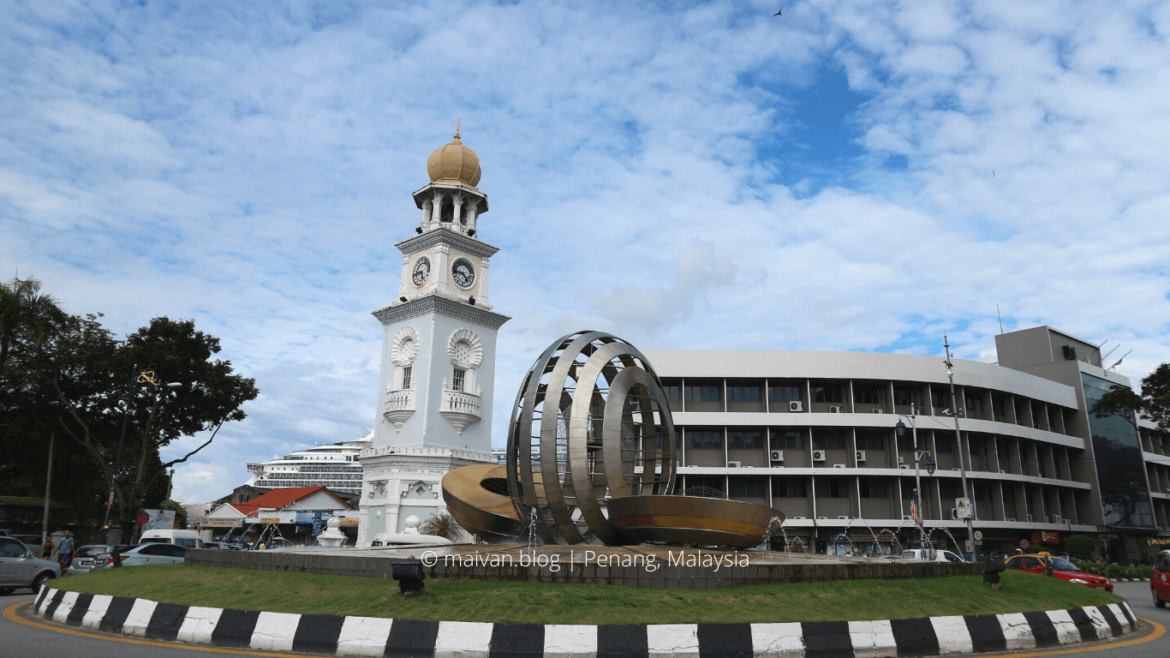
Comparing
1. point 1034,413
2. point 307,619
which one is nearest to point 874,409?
point 1034,413

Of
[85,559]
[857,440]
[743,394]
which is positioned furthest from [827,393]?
[85,559]

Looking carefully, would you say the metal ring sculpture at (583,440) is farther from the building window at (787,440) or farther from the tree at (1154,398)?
the tree at (1154,398)

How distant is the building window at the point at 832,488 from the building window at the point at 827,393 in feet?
15.8

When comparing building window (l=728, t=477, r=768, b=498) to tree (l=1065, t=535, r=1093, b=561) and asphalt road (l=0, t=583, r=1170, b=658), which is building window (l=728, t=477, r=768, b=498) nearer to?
tree (l=1065, t=535, r=1093, b=561)

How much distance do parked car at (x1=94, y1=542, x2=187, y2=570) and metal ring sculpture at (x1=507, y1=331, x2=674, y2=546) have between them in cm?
1248

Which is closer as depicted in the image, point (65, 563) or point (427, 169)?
point (65, 563)

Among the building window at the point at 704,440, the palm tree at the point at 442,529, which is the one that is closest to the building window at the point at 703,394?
the building window at the point at 704,440

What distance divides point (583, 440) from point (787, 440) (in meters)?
31.4

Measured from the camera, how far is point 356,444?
151 metres

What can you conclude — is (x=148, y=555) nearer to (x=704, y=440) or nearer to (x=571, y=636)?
(x=571, y=636)

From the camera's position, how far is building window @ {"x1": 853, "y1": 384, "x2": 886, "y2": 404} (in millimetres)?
45875

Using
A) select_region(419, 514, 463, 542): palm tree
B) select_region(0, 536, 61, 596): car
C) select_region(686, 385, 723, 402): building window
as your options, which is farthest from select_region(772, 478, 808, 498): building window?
select_region(0, 536, 61, 596): car

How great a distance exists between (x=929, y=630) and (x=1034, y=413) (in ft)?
165

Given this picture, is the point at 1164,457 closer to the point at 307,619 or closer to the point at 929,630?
the point at 929,630
